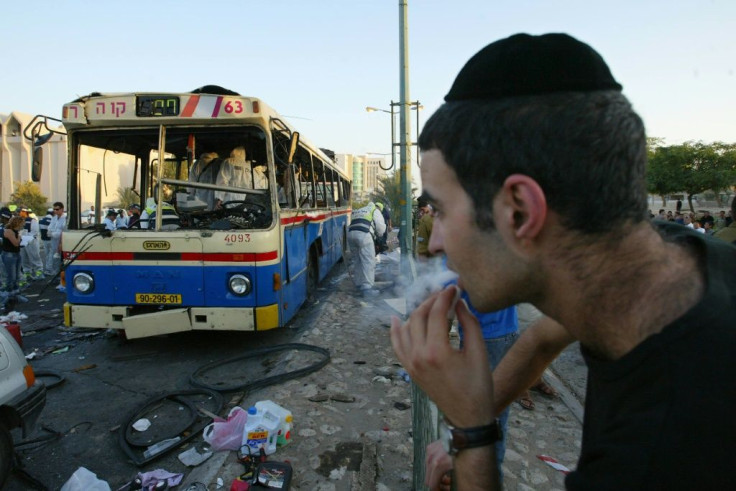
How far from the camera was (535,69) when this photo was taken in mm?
843

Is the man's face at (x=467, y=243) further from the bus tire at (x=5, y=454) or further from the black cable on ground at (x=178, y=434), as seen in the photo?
the bus tire at (x=5, y=454)

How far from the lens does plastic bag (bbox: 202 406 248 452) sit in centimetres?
348

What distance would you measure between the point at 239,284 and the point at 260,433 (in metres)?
2.38

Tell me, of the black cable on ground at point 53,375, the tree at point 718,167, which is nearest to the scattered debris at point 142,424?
the black cable on ground at point 53,375

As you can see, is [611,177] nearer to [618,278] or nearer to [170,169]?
[618,278]

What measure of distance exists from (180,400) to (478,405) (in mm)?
4453

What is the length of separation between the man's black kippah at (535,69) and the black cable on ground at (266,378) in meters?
4.45

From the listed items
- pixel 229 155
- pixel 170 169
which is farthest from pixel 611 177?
pixel 170 169

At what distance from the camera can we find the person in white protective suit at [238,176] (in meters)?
5.66

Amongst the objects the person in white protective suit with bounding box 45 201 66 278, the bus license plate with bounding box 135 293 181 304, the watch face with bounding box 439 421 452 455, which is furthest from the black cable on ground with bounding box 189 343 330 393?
the person in white protective suit with bounding box 45 201 66 278

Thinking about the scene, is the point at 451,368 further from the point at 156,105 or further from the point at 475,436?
the point at 156,105

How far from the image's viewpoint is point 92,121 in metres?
5.23

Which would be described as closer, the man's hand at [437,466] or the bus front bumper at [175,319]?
the man's hand at [437,466]

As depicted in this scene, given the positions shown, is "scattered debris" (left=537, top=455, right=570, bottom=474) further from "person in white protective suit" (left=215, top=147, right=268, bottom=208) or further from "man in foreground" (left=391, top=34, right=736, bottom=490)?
"person in white protective suit" (left=215, top=147, right=268, bottom=208)
